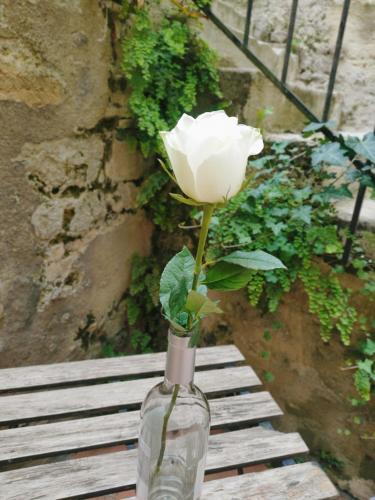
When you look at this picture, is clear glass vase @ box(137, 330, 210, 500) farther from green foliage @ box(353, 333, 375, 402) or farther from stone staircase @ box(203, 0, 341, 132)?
stone staircase @ box(203, 0, 341, 132)

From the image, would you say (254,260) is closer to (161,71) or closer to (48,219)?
(48,219)

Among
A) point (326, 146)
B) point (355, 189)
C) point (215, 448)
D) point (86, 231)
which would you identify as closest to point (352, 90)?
point (355, 189)

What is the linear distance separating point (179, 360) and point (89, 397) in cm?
49

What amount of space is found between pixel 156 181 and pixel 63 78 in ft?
1.88

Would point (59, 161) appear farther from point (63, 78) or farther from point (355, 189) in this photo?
point (355, 189)

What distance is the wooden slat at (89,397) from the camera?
3.02 feet

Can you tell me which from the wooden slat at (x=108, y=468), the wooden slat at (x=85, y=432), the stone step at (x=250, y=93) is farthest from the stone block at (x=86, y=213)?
the wooden slat at (x=108, y=468)

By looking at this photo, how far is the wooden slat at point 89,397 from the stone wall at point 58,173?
1.56ft

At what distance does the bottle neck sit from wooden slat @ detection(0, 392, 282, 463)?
0.35 metres

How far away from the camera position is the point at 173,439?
26.3 inches

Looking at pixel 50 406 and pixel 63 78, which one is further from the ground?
pixel 63 78

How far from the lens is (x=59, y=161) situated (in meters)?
1.43

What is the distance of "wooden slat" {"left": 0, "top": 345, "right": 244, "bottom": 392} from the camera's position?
103cm

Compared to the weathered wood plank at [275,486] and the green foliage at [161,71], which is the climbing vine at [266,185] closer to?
the green foliage at [161,71]
